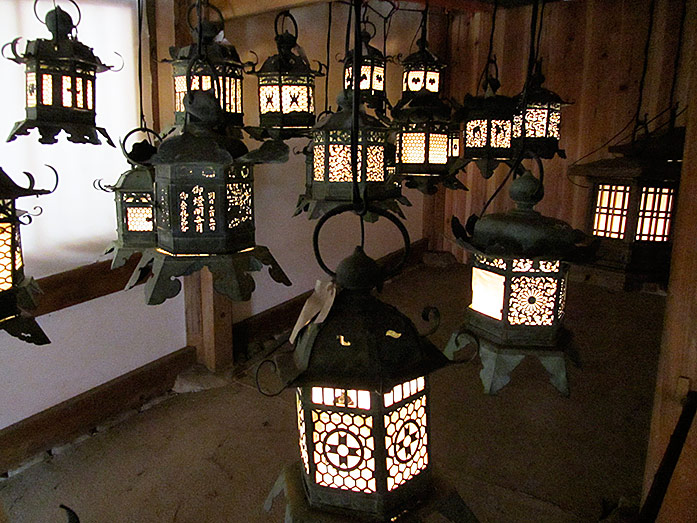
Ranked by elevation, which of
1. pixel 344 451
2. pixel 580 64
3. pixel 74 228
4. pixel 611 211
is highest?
pixel 580 64

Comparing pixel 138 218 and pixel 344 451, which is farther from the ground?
pixel 138 218

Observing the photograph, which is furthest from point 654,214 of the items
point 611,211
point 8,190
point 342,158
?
point 8,190

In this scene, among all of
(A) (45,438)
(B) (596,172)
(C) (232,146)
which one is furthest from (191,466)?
(B) (596,172)

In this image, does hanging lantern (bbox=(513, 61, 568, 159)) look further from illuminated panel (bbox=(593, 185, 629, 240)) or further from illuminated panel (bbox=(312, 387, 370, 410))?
illuminated panel (bbox=(312, 387, 370, 410))

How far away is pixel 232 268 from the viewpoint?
1440 millimetres

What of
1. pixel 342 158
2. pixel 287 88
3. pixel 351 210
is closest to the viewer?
pixel 351 210

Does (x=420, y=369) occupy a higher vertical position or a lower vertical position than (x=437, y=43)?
lower

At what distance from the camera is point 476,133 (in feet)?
9.30

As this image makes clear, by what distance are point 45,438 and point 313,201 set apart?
1.79m

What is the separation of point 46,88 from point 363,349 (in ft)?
4.79

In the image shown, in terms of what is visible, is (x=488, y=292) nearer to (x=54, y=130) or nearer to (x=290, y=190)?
(x=54, y=130)

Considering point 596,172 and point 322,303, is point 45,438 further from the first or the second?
point 596,172

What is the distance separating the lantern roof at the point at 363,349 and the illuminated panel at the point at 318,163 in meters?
1.17

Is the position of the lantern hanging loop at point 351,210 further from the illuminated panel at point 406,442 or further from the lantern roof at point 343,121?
the lantern roof at point 343,121
